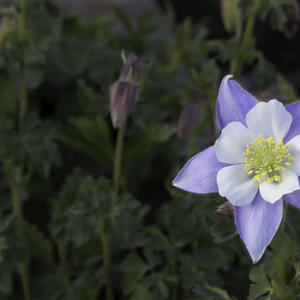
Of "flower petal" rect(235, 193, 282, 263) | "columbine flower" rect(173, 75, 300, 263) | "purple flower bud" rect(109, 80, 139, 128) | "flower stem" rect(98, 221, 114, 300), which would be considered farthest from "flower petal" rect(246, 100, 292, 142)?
"flower stem" rect(98, 221, 114, 300)

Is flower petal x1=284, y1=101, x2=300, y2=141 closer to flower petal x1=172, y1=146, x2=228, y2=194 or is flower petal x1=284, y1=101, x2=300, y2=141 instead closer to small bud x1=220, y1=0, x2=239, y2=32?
flower petal x1=172, y1=146, x2=228, y2=194

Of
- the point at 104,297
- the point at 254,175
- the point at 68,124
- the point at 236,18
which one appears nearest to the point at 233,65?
the point at 236,18

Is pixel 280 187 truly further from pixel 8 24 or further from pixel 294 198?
pixel 8 24

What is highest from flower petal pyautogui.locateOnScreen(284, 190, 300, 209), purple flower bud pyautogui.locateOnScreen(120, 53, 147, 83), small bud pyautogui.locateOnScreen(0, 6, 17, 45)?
small bud pyautogui.locateOnScreen(0, 6, 17, 45)

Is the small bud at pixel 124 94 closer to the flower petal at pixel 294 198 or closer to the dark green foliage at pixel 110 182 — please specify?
the dark green foliage at pixel 110 182

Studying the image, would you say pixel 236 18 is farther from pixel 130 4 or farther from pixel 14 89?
pixel 130 4

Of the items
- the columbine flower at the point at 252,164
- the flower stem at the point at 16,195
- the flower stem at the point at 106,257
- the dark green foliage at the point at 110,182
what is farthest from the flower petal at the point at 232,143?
the flower stem at the point at 16,195

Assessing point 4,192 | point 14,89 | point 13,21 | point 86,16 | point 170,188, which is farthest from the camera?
point 86,16
